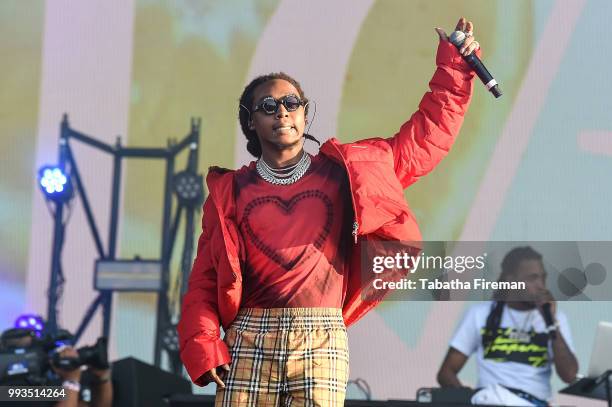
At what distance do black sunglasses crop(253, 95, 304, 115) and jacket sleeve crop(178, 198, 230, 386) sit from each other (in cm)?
33

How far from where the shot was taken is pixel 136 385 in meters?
5.07

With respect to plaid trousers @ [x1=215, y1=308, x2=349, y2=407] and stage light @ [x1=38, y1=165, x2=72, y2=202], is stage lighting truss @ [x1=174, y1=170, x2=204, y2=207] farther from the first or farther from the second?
plaid trousers @ [x1=215, y1=308, x2=349, y2=407]

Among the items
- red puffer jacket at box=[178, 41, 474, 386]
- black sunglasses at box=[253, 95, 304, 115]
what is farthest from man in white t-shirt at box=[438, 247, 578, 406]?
black sunglasses at box=[253, 95, 304, 115]

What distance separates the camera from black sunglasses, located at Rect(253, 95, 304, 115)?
276cm

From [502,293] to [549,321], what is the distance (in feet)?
1.01

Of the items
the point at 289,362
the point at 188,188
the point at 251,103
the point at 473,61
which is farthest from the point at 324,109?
the point at 289,362

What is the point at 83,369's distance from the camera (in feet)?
16.2

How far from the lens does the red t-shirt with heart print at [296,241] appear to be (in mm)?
2623

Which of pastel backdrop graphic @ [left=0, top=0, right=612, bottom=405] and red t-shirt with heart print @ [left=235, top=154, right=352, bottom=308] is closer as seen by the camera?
red t-shirt with heart print @ [left=235, top=154, right=352, bottom=308]

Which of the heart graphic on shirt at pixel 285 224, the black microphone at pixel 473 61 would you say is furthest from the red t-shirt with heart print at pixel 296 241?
the black microphone at pixel 473 61

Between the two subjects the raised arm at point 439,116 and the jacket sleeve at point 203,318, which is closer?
the jacket sleeve at point 203,318

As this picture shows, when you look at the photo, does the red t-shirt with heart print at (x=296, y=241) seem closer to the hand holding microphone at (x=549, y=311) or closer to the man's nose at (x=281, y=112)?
the man's nose at (x=281, y=112)

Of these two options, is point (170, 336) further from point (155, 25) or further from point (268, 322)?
point (268, 322)

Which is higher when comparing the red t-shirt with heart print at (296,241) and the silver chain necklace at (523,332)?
the red t-shirt with heart print at (296,241)
